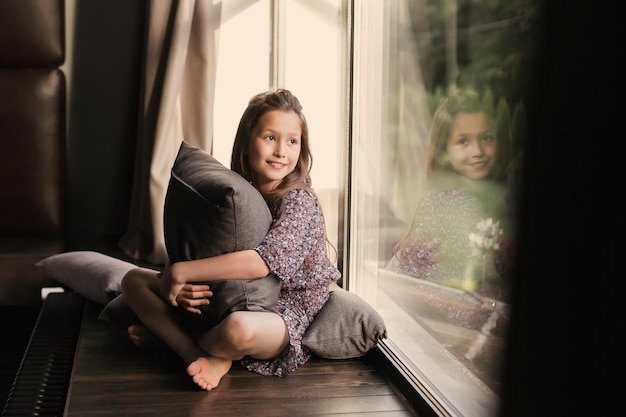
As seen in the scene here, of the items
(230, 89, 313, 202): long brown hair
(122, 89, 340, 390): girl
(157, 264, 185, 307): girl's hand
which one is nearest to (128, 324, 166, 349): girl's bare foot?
(122, 89, 340, 390): girl

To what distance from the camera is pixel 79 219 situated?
9.73ft

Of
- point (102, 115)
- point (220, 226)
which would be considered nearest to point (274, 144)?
point (220, 226)

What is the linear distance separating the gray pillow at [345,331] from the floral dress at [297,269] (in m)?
0.03

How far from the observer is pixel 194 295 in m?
1.66

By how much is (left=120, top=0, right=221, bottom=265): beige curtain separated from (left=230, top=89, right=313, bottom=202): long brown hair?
85 cm

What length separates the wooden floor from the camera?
1482 mm

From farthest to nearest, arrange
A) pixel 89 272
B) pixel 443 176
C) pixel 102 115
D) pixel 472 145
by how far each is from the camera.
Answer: pixel 102 115 → pixel 89 272 → pixel 443 176 → pixel 472 145

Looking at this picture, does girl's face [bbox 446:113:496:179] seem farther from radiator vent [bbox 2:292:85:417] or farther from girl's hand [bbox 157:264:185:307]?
radiator vent [bbox 2:292:85:417]

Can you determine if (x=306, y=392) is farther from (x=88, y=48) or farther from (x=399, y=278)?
(x=88, y=48)

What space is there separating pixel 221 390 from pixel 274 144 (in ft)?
1.94

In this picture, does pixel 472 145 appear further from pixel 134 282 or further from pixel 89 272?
pixel 89 272

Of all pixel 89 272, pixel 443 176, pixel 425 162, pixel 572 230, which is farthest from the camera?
pixel 89 272

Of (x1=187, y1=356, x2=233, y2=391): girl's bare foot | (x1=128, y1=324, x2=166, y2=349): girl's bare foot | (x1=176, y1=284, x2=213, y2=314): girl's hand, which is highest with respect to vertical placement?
(x1=176, y1=284, x2=213, y2=314): girl's hand

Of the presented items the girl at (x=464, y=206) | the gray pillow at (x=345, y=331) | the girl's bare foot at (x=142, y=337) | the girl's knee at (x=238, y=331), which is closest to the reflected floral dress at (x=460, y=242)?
the girl at (x=464, y=206)
